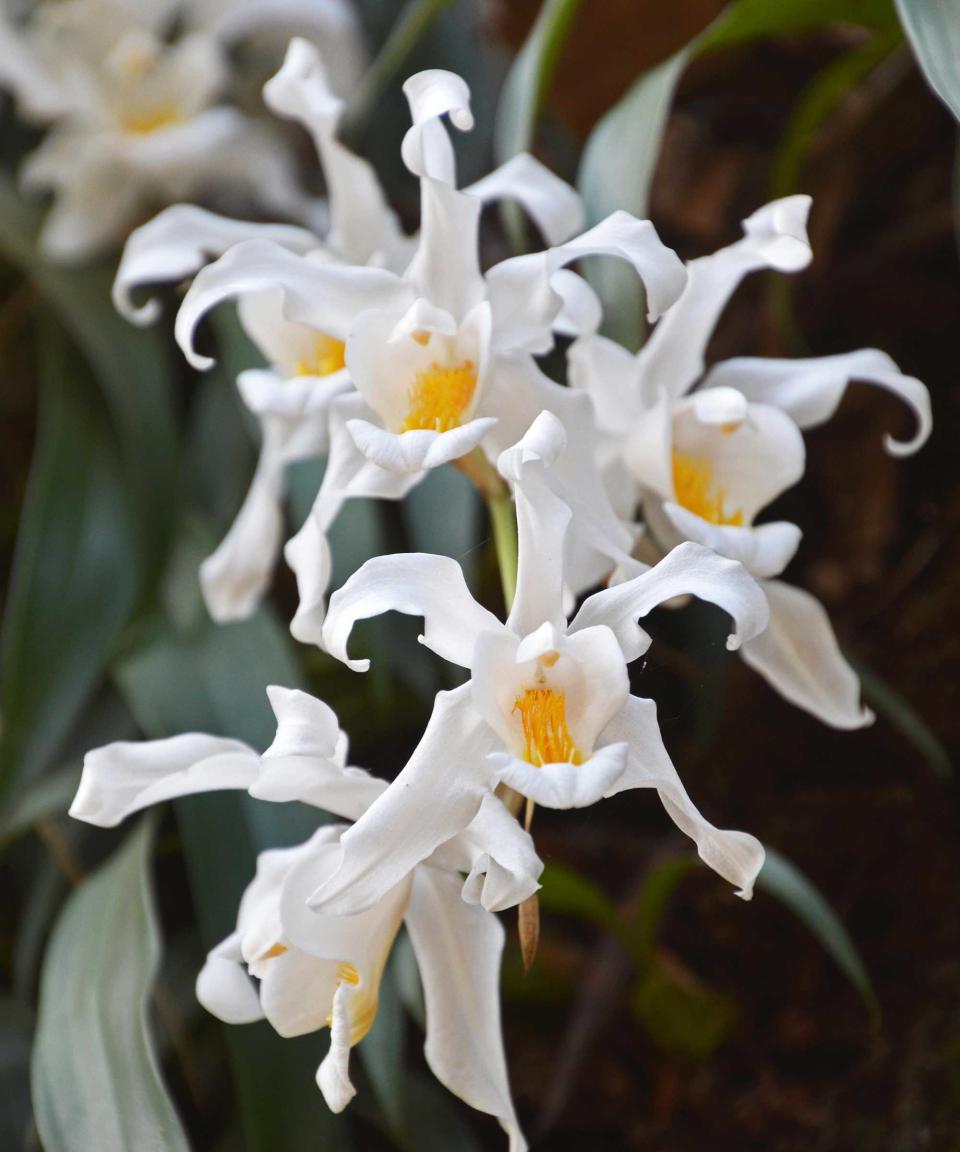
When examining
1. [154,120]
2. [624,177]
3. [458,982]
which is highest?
[624,177]

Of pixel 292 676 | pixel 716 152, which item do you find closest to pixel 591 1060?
pixel 292 676

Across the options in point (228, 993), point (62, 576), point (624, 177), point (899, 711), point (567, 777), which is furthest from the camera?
point (62, 576)

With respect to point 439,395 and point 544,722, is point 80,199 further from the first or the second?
point 544,722

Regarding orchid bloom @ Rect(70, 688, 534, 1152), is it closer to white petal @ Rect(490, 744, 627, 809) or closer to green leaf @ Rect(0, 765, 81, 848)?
white petal @ Rect(490, 744, 627, 809)

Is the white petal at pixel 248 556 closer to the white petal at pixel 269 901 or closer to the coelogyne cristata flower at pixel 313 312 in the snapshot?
the coelogyne cristata flower at pixel 313 312

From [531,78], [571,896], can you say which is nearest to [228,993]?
[571,896]

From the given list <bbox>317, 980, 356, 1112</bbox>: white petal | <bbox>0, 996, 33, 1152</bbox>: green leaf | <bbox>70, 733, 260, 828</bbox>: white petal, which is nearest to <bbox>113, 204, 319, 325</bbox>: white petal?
<bbox>70, 733, 260, 828</bbox>: white petal

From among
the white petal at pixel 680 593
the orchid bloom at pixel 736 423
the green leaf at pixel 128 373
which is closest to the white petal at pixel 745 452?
the orchid bloom at pixel 736 423
